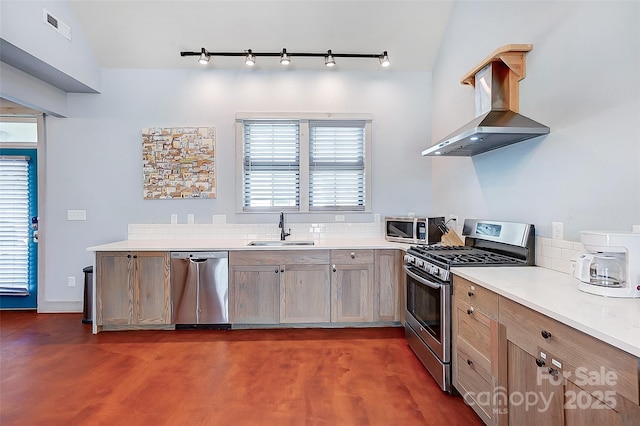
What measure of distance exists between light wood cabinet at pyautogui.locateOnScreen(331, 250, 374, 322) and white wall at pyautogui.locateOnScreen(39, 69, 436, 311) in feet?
2.51

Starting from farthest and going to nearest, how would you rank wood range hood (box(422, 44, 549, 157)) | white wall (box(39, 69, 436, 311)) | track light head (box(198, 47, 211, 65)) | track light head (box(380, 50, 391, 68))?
white wall (box(39, 69, 436, 311)) < track light head (box(380, 50, 391, 68)) < track light head (box(198, 47, 211, 65)) < wood range hood (box(422, 44, 549, 157))

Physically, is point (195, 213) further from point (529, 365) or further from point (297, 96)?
point (529, 365)

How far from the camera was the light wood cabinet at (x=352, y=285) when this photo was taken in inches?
129

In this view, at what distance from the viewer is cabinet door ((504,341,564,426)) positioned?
127 centimetres

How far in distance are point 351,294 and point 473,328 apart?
1.54m

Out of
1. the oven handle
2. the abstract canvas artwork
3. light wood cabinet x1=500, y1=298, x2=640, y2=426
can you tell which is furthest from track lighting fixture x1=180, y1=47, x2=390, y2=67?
light wood cabinet x1=500, y1=298, x2=640, y2=426

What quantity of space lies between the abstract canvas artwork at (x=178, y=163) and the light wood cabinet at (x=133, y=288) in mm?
918

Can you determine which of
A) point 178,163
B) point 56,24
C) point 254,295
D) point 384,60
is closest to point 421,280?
point 254,295

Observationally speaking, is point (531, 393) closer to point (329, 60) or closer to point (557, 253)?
point (557, 253)

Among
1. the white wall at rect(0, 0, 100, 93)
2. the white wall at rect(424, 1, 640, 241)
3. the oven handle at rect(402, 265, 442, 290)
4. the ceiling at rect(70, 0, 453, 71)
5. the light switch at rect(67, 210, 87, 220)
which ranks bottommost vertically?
the oven handle at rect(402, 265, 442, 290)

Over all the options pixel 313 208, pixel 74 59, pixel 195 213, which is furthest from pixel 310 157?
pixel 74 59

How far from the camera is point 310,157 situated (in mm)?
3908

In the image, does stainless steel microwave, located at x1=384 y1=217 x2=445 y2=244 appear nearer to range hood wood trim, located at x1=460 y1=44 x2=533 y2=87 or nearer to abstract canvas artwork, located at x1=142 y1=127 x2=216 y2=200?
range hood wood trim, located at x1=460 y1=44 x2=533 y2=87

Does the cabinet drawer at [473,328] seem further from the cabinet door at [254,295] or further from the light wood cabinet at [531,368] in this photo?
the cabinet door at [254,295]
